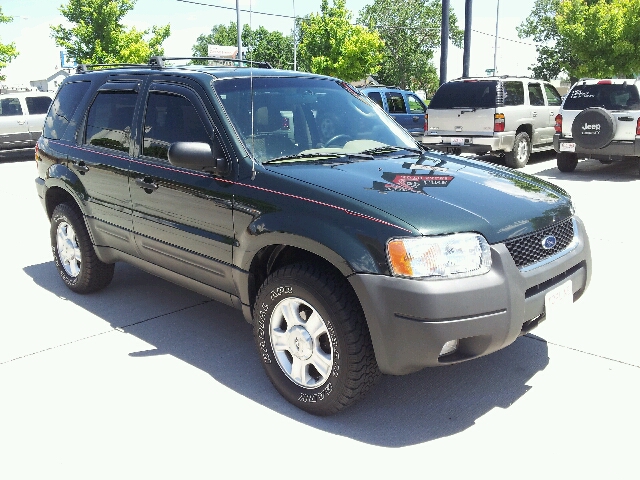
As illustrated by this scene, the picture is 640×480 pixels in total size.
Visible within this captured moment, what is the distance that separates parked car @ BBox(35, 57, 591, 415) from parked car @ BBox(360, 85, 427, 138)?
463 inches

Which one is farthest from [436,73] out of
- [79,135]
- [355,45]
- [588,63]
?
[79,135]

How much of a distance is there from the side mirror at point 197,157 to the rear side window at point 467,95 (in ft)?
33.2

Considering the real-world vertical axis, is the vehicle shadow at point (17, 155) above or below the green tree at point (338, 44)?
below

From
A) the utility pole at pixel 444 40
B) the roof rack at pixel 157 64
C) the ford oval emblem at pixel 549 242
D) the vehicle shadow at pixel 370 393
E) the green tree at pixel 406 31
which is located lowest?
the vehicle shadow at pixel 370 393

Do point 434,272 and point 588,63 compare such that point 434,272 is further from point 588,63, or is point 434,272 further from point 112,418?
point 588,63

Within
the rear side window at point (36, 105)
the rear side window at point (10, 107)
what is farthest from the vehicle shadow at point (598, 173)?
the rear side window at point (10, 107)

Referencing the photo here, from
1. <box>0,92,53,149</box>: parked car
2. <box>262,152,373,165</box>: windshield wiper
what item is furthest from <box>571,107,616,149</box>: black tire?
<box>0,92,53,149</box>: parked car

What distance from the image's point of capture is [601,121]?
36.5 ft

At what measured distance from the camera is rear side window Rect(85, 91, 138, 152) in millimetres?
4484

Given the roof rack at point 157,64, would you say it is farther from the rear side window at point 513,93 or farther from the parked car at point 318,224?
the rear side window at point 513,93

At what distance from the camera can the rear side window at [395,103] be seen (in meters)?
16.3

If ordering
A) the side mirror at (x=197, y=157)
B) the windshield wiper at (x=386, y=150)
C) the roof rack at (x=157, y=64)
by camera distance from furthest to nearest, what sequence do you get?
the roof rack at (x=157, y=64), the windshield wiper at (x=386, y=150), the side mirror at (x=197, y=157)

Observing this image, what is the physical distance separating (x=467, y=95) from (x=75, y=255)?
384 inches

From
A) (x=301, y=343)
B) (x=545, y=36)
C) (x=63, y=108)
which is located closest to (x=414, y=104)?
(x=63, y=108)
